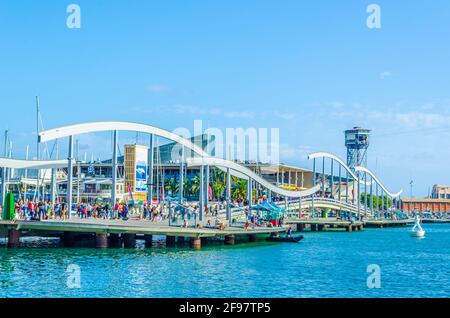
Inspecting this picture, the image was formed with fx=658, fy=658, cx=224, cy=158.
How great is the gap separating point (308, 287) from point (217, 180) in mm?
85747

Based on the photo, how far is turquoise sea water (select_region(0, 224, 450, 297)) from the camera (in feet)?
99.7

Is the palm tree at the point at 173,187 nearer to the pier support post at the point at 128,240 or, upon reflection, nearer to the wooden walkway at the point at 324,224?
the wooden walkway at the point at 324,224

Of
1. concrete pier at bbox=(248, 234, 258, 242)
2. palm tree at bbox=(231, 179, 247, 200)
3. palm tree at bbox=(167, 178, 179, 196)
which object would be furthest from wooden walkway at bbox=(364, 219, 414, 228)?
concrete pier at bbox=(248, 234, 258, 242)

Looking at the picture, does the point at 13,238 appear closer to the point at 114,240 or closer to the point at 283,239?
the point at 114,240

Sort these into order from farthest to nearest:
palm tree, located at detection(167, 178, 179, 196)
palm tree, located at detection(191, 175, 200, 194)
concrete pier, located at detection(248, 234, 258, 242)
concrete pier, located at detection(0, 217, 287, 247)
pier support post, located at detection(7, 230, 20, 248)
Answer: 1. palm tree, located at detection(167, 178, 179, 196)
2. palm tree, located at detection(191, 175, 200, 194)
3. concrete pier, located at detection(248, 234, 258, 242)
4. pier support post, located at detection(7, 230, 20, 248)
5. concrete pier, located at detection(0, 217, 287, 247)

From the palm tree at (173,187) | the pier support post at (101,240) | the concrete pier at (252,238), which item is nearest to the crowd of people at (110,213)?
the concrete pier at (252,238)

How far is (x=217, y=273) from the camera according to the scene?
A: 119ft

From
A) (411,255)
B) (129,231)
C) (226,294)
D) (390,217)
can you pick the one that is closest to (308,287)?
(226,294)

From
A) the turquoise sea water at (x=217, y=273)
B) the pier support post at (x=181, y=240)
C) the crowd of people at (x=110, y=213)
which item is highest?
the crowd of people at (x=110, y=213)

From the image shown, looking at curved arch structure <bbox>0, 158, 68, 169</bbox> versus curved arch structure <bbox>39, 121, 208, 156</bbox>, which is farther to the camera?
curved arch structure <bbox>0, 158, 68, 169</bbox>

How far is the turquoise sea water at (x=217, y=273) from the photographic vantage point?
99.7 ft

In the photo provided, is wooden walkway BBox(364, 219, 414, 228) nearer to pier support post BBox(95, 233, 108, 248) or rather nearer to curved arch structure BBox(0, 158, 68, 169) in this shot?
curved arch structure BBox(0, 158, 68, 169)

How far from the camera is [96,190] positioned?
102 metres
